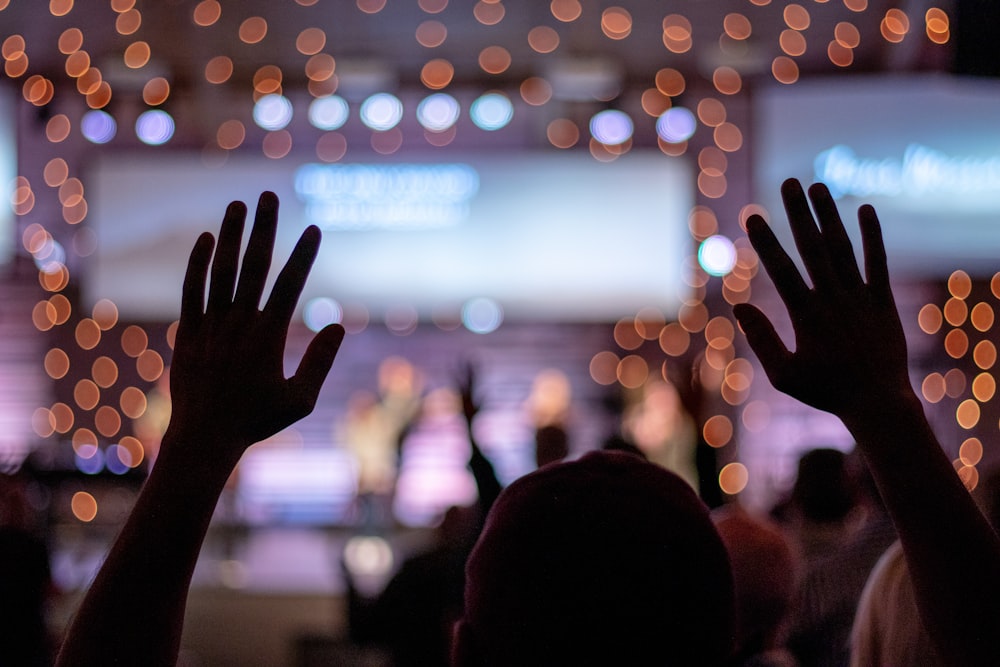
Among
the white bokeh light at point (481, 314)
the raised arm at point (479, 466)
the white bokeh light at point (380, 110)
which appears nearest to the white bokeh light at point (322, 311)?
the white bokeh light at point (481, 314)

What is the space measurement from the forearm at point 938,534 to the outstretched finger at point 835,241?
11cm

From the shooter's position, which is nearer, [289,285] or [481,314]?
[289,285]

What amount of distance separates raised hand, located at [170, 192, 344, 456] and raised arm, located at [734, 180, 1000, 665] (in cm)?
35

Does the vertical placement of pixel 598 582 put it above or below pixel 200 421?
below

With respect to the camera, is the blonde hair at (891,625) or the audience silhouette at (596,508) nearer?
the audience silhouette at (596,508)

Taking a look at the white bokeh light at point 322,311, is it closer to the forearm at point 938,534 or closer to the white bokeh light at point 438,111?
the white bokeh light at point 438,111

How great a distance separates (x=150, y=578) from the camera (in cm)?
63

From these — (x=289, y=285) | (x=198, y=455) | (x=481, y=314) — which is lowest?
(x=198, y=455)

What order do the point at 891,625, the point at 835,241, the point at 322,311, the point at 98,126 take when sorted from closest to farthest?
1. the point at 835,241
2. the point at 891,625
3. the point at 322,311
4. the point at 98,126

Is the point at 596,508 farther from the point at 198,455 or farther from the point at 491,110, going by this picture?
the point at 491,110

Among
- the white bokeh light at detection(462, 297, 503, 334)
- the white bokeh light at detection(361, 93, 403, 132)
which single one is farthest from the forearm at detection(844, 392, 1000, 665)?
the white bokeh light at detection(361, 93, 403, 132)

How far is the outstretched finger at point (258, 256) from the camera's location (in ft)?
2.35

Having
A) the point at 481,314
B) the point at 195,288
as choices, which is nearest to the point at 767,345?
the point at 195,288

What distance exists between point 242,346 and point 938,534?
529 millimetres
